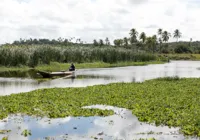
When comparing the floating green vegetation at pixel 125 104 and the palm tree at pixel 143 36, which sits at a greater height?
the palm tree at pixel 143 36

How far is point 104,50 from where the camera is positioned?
257ft

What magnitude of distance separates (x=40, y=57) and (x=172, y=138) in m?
50.1

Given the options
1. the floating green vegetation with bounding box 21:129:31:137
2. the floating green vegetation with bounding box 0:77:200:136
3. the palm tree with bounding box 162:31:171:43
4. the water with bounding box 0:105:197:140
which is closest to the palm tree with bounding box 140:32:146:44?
the palm tree with bounding box 162:31:171:43

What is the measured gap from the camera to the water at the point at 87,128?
45.1 ft

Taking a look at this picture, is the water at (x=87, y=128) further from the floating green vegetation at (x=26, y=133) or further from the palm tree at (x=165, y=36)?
the palm tree at (x=165, y=36)

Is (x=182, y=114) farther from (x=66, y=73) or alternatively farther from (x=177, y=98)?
(x=66, y=73)

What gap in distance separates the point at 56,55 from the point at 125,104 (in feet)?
152

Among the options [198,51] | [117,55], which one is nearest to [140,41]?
[198,51]

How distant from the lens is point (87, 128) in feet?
49.6

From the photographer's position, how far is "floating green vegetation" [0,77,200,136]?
52.9 ft

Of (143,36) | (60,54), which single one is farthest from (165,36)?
(60,54)

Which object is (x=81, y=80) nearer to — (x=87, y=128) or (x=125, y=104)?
(x=125, y=104)

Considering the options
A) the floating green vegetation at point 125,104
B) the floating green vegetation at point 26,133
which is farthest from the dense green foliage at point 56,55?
the floating green vegetation at point 26,133

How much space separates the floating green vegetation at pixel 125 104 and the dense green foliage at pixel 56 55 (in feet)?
106
